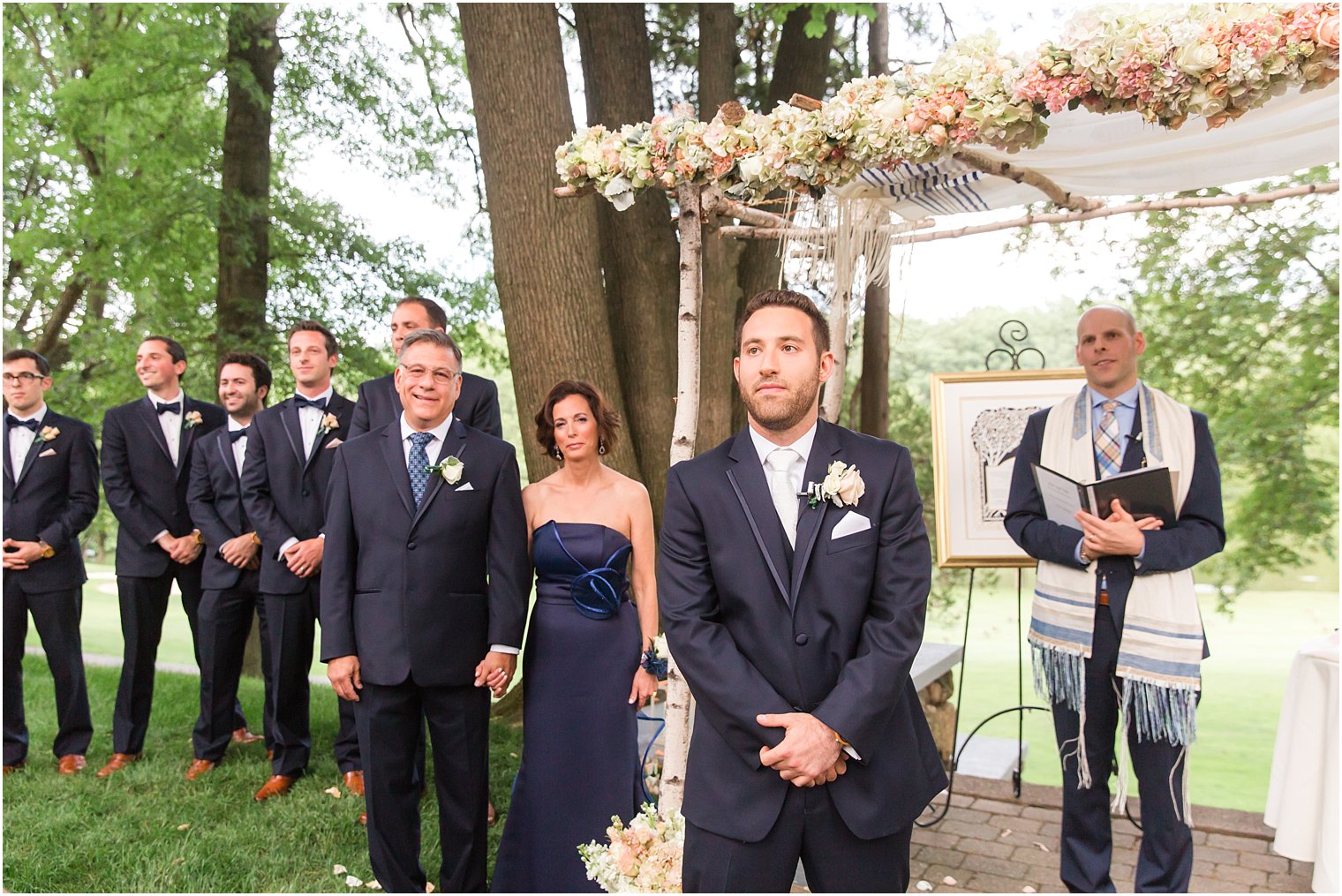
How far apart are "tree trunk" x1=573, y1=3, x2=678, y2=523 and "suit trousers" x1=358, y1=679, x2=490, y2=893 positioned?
267 cm

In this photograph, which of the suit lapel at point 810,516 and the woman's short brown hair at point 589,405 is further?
the woman's short brown hair at point 589,405

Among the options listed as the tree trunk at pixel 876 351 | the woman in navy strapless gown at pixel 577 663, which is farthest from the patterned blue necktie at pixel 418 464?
the tree trunk at pixel 876 351

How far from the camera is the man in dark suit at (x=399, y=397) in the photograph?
4.64 m

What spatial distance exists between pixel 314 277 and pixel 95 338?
2.76m

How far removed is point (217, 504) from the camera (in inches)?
217

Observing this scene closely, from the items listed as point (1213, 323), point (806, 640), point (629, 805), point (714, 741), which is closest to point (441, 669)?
point (629, 805)

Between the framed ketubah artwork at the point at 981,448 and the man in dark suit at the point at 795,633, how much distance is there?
2.84 metres

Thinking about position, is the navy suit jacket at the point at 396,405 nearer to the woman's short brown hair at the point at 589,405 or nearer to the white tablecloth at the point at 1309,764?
the woman's short brown hair at the point at 589,405

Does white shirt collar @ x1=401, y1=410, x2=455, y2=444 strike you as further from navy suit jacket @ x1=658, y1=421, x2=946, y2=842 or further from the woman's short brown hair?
navy suit jacket @ x1=658, y1=421, x2=946, y2=842

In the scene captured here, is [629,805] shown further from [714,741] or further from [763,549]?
[763,549]

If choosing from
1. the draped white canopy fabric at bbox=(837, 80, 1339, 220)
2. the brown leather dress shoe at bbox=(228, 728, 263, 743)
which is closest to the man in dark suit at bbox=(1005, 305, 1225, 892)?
the draped white canopy fabric at bbox=(837, 80, 1339, 220)

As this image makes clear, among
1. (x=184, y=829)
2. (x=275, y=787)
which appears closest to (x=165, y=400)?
(x=275, y=787)

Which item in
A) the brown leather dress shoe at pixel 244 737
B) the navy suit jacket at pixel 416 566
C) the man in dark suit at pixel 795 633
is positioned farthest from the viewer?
the brown leather dress shoe at pixel 244 737

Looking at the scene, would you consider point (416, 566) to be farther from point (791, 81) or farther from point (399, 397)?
point (791, 81)
